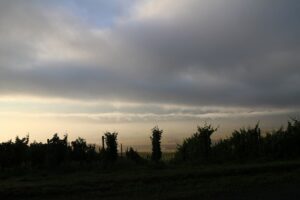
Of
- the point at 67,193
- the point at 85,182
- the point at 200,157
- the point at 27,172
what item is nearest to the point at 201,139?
the point at 200,157

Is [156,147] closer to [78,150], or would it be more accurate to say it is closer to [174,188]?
[78,150]

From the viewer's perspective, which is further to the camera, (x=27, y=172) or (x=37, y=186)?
(x=27, y=172)

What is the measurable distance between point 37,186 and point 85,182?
2689 millimetres

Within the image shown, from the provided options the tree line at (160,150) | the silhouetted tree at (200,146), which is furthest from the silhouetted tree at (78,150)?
the silhouetted tree at (200,146)

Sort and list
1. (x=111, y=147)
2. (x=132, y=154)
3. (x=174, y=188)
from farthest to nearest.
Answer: (x=132, y=154) → (x=111, y=147) → (x=174, y=188)

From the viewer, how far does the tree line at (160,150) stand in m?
40.0

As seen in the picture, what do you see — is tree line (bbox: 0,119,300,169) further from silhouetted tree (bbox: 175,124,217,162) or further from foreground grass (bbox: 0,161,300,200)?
foreground grass (bbox: 0,161,300,200)

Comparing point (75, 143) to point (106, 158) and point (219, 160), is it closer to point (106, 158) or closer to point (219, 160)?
point (106, 158)

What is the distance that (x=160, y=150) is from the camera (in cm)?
4416

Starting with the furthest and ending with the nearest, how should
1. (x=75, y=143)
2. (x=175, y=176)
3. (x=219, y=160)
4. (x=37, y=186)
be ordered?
(x=75, y=143) → (x=219, y=160) → (x=175, y=176) → (x=37, y=186)

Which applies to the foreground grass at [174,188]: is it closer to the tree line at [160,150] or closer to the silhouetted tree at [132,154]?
the tree line at [160,150]

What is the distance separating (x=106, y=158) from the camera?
42.2m

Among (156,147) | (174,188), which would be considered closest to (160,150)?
(156,147)

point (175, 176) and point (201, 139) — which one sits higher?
point (201, 139)
